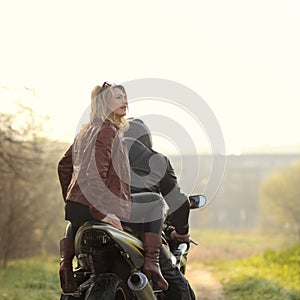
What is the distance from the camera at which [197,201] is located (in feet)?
20.5

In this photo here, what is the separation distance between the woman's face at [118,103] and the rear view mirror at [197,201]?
4.41ft

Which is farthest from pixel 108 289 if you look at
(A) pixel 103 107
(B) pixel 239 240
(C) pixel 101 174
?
(B) pixel 239 240

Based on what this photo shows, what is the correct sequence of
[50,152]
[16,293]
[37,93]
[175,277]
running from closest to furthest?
[175,277]
[16,293]
[37,93]
[50,152]

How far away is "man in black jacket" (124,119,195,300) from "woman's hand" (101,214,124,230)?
57 centimetres

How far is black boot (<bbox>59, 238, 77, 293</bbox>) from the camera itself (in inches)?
207

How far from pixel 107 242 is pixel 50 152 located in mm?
14439

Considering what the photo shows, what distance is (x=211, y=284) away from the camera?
14578mm

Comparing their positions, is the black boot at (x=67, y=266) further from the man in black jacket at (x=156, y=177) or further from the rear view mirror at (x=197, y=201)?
the rear view mirror at (x=197, y=201)

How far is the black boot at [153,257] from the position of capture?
523 centimetres

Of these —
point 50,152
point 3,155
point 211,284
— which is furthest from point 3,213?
point 211,284

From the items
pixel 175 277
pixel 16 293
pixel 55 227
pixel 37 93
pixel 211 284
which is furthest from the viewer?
pixel 55 227

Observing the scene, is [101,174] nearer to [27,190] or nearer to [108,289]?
[108,289]

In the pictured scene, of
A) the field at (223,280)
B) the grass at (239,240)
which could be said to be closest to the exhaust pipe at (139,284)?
the field at (223,280)

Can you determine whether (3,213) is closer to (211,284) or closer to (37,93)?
(37,93)
